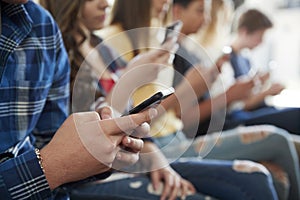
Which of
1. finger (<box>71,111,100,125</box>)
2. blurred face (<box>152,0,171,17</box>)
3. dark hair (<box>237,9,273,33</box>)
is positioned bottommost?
dark hair (<box>237,9,273,33</box>)

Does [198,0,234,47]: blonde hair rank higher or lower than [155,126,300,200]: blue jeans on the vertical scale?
higher

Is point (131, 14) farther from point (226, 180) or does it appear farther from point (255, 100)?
point (255, 100)

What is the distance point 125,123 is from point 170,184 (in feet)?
1.12

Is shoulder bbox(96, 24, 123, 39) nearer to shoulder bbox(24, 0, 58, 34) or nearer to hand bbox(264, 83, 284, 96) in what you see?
shoulder bbox(24, 0, 58, 34)

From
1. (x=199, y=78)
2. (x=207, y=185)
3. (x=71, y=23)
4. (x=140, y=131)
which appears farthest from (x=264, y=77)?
(x=140, y=131)

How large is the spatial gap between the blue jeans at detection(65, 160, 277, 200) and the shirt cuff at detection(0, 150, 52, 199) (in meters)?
0.25

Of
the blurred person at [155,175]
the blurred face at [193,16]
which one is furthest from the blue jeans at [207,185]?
the blurred face at [193,16]

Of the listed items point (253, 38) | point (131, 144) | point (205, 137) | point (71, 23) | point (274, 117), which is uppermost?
point (71, 23)

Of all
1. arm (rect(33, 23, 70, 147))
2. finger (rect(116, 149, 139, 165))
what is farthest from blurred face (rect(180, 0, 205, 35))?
finger (rect(116, 149, 139, 165))

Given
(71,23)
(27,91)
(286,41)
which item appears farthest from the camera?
(286,41)

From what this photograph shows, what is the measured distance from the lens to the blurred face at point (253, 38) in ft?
6.32

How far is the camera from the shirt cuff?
0.54 m

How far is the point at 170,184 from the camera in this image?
821mm

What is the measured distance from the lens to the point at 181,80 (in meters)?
0.95
